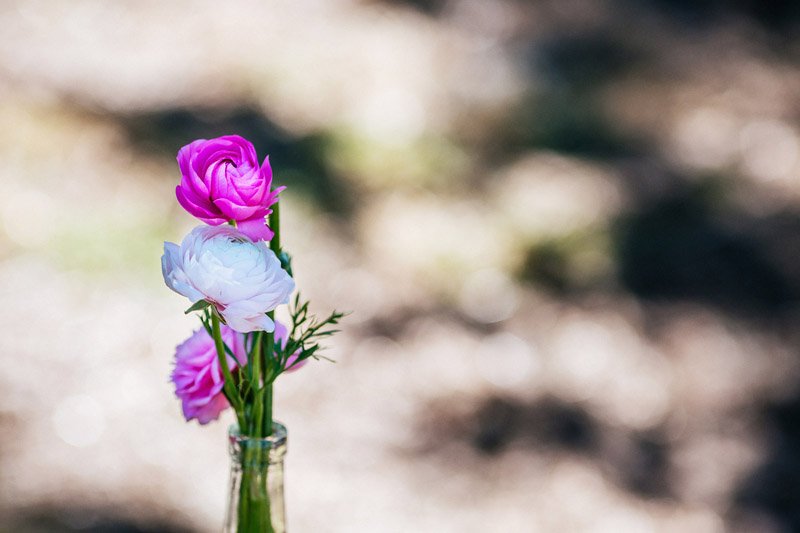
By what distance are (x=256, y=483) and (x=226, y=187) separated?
0.26 metres

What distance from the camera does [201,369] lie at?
30.0 inches

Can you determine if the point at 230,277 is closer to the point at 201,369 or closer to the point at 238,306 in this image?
the point at 238,306

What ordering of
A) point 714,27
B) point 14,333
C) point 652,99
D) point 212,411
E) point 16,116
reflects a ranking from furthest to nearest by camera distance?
point 714,27 → point 652,99 → point 16,116 → point 14,333 → point 212,411

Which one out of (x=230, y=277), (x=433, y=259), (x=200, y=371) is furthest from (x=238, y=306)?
(x=433, y=259)

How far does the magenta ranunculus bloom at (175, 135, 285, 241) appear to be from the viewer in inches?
25.9

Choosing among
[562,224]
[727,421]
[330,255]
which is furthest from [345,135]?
[727,421]

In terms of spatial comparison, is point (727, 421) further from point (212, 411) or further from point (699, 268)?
point (212, 411)

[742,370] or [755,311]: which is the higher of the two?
[755,311]

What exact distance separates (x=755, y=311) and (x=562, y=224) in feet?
1.72

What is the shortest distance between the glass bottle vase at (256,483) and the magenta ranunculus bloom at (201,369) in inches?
1.5

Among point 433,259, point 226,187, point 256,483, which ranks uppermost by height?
point 433,259

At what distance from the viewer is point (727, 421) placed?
2.14 metres

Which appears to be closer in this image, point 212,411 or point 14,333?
point 212,411

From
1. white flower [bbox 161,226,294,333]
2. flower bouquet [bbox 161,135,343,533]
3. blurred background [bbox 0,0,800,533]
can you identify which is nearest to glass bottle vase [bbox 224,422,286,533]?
flower bouquet [bbox 161,135,343,533]
